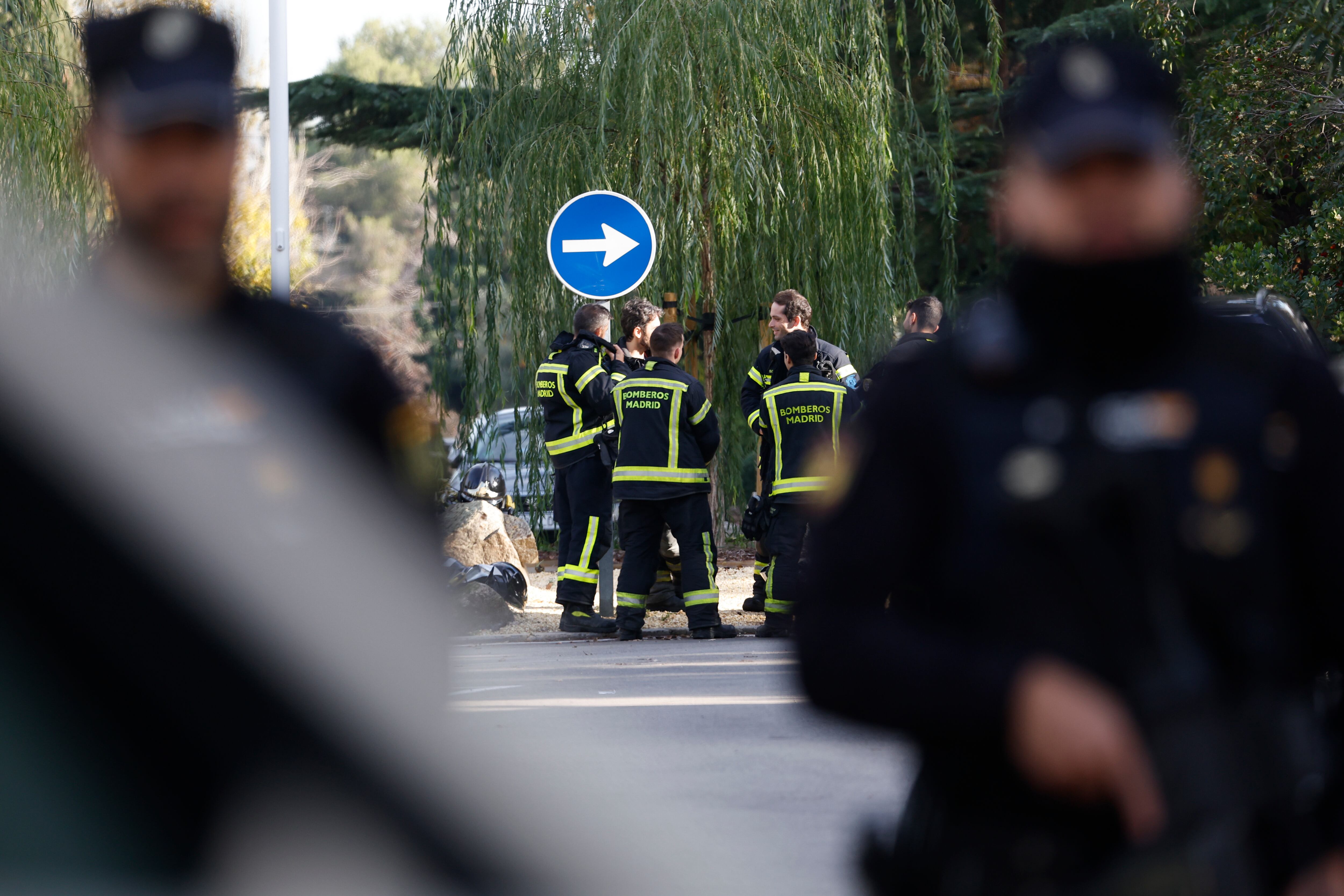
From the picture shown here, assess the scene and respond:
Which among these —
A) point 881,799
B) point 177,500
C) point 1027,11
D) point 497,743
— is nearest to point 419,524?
point 177,500

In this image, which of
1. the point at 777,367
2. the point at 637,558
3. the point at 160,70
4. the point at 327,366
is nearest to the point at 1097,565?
the point at 327,366

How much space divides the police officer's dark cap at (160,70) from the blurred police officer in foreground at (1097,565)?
97cm

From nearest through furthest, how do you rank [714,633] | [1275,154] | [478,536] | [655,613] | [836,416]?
[836,416], [714,633], [655,613], [478,536], [1275,154]

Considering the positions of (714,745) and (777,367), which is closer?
(714,745)

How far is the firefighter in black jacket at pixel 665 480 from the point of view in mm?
10648

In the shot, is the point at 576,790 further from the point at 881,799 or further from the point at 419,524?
the point at 419,524

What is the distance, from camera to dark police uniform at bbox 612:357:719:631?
35.0 ft

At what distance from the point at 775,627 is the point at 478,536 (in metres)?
4.59

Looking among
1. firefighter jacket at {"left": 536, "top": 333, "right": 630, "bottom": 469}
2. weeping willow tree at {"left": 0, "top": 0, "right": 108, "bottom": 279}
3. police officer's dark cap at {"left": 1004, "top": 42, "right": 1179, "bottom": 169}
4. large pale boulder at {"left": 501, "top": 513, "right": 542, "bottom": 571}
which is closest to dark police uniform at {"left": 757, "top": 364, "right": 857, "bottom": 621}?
firefighter jacket at {"left": 536, "top": 333, "right": 630, "bottom": 469}

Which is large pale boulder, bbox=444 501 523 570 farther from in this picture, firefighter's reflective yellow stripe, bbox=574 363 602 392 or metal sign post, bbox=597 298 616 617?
firefighter's reflective yellow stripe, bbox=574 363 602 392

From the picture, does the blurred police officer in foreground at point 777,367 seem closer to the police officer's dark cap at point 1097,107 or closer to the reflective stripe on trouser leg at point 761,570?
the reflective stripe on trouser leg at point 761,570

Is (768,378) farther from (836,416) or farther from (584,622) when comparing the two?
(584,622)

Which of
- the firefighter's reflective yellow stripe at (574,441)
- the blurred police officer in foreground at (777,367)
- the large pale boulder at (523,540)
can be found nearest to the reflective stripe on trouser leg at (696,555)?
the blurred police officer in foreground at (777,367)

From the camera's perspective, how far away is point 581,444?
1126 centimetres
